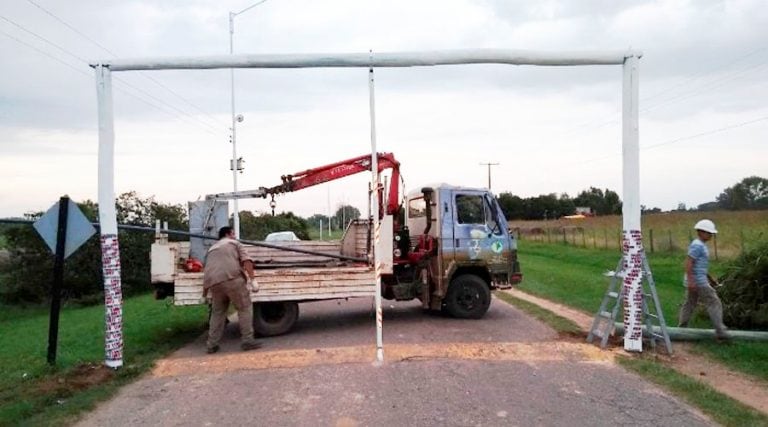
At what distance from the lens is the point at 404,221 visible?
1374 centimetres

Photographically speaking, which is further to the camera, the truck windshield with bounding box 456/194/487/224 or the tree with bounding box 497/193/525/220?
the tree with bounding box 497/193/525/220

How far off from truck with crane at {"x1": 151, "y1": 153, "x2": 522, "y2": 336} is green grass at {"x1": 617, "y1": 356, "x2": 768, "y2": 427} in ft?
13.3

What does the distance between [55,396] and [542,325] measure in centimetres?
780

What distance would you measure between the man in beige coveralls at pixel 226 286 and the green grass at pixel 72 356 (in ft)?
3.40

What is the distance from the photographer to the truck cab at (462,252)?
1234 cm

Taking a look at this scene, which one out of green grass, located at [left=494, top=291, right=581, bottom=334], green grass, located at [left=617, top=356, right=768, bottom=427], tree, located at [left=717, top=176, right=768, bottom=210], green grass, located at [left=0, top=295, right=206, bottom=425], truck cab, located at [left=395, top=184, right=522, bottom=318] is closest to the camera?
green grass, located at [left=617, top=356, right=768, bottom=427]

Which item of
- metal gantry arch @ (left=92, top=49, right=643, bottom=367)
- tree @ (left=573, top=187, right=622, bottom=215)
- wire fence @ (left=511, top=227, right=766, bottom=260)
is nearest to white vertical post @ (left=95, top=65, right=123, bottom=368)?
metal gantry arch @ (left=92, top=49, right=643, bottom=367)

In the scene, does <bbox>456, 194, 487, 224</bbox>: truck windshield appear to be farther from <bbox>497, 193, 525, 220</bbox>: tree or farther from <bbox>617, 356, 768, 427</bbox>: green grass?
<bbox>497, 193, 525, 220</bbox>: tree

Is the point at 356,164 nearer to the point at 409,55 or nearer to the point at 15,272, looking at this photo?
the point at 409,55

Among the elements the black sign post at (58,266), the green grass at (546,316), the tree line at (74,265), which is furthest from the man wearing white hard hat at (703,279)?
the tree line at (74,265)

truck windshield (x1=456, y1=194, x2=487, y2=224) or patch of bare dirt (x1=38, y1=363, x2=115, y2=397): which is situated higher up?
truck windshield (x1=456, y1=194, x2=487, y2=224)

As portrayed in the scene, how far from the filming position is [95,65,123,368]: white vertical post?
28.7 ft

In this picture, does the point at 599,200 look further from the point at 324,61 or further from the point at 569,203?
the point at 324,61

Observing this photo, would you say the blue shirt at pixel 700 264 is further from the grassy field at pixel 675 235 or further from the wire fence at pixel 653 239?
the wire fence at pixel 653 239
